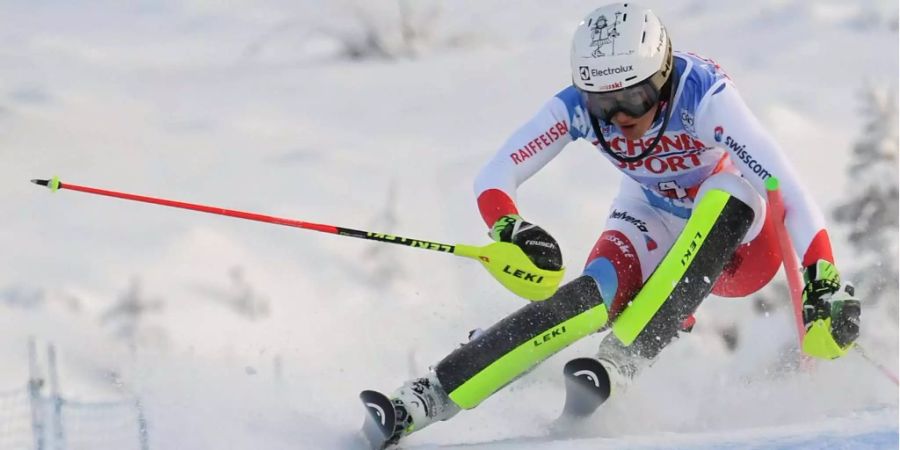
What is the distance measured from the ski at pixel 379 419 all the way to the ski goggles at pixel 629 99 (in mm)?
1068

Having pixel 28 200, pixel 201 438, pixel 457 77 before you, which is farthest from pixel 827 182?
pixel 201 438

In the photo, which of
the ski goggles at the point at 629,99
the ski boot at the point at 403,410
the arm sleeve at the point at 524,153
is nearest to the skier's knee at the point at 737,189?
the ski goggles at the point at 629,99

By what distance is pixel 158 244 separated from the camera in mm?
7363

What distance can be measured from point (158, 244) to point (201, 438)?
14.6ft

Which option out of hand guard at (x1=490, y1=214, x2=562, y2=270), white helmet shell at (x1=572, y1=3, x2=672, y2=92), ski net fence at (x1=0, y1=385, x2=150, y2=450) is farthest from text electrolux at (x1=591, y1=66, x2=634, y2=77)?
ski net fence at (x1=0, y1=385, x2=150, y2=450)

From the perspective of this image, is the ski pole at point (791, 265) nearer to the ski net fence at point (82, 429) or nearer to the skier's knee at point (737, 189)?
the skier's knee at point (737, 189)

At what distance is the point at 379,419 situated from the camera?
312 centimetres

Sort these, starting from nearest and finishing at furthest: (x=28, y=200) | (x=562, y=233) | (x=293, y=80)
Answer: (x=562, y=233) < (x=28, y=200) < (x=293, y=80)

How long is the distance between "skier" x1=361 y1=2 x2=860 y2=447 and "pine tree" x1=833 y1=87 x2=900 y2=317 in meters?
2.55

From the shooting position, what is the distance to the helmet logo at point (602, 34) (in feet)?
10.8

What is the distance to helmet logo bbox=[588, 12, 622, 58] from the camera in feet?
10.8

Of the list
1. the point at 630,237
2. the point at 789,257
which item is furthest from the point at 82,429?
the point at 789,257

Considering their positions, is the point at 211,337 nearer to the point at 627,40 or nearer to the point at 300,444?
the point at 300,444

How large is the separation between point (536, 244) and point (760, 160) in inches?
27.8
